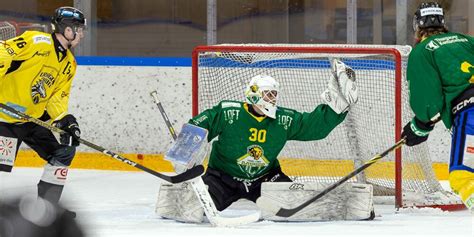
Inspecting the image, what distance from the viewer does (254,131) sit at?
396 centimetres

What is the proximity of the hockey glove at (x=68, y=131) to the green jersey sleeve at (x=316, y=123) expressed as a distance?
89 centimetres

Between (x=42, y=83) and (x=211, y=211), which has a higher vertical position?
(x=42, y=83)

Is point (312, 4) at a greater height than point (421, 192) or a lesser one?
greater

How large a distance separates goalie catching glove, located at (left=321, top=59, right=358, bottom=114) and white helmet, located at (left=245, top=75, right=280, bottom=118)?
0.21 metres

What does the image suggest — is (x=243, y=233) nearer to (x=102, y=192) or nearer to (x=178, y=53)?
(x=102, y=192)

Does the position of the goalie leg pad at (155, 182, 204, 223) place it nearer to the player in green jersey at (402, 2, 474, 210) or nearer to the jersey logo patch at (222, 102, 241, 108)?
the jersey logo patch at (222, 102, 241, 108)

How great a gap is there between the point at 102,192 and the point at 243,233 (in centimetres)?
168

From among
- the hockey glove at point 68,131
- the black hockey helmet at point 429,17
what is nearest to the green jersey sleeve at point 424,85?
the black hockey helmet at point 429,17

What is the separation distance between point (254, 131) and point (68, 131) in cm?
77

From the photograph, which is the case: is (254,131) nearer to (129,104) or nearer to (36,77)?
(36,77)

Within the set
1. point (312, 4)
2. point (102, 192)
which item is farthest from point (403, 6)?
point (102, 192)

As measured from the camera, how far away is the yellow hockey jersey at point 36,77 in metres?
3.86

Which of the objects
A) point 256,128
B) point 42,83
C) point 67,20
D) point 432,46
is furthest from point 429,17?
point 42,83

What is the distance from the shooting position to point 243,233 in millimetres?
3555
